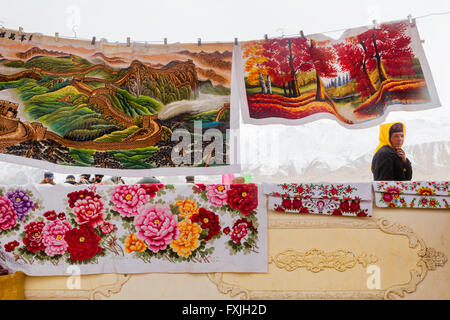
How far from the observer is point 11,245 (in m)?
2.46

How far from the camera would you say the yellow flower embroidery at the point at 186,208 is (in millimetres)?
2453

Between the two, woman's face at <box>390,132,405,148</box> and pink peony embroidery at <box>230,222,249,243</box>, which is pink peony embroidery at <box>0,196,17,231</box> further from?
woman's face at <box>390,132,405,148</box>

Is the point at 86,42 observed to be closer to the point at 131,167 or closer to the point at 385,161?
the point at 131,167

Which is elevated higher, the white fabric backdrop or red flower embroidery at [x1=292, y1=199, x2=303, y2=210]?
the white fabric backdrop

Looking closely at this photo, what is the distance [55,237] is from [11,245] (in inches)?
11.7

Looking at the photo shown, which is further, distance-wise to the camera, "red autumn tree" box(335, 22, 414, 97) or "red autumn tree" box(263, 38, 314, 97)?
"red autumn tree" box(263, 38, 314, 97)

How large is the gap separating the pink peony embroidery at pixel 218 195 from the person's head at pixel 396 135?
4.69ft

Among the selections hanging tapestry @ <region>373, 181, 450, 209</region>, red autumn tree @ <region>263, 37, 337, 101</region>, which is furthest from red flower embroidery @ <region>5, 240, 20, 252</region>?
hanging tapestry @ <region>373, 181, 450, 209</region>

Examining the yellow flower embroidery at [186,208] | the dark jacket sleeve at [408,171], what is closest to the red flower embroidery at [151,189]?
the yellow flower embroidery at [186,208]

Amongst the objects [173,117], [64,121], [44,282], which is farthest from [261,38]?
[44,282]

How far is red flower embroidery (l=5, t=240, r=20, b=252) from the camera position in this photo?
245 cm

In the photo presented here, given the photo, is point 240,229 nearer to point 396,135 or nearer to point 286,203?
point 286,203

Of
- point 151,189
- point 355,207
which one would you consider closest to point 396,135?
point 355,207

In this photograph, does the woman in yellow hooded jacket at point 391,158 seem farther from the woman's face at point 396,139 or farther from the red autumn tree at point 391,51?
the red autumn tree at point 391,51
